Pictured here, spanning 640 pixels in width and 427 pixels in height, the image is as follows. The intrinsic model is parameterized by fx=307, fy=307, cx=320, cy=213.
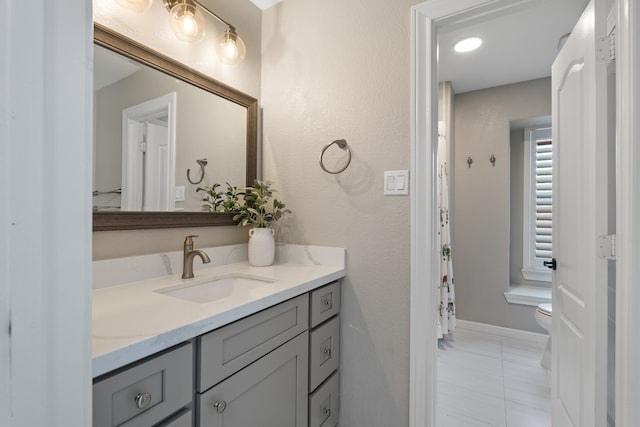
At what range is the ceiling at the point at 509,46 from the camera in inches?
73.5

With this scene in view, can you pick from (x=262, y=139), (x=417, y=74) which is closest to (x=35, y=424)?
(x=417, y=74)

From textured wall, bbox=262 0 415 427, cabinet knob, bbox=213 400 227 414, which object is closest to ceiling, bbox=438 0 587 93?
textured wall, bbox=262 0 415 427

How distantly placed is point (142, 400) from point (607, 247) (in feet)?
4.79

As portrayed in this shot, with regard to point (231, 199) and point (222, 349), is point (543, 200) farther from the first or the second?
point (222, 349)

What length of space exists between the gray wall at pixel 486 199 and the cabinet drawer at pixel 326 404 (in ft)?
6.80

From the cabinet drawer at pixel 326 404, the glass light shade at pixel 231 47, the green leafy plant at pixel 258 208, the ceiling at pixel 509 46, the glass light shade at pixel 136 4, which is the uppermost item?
the ceiling at pixel 509 46

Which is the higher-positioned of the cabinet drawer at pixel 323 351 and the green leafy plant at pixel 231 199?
the green leafy plant at pixel 231 199

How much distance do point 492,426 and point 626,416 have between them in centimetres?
81

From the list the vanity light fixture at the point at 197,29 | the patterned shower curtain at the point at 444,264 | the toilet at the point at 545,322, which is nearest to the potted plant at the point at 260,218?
the vanity light fixture at the point at 197,29

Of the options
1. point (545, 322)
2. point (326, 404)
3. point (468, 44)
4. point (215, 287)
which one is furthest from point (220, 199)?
point (545, 322)

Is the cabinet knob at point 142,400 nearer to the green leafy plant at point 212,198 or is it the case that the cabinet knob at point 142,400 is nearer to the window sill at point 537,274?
the green leafy plant at point 212,198

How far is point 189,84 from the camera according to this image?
1398mm

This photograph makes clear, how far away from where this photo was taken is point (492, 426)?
162 cm

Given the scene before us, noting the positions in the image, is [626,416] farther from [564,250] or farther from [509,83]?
[509,83]
